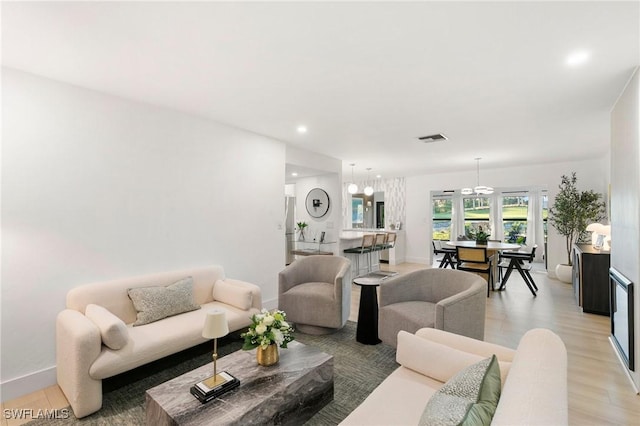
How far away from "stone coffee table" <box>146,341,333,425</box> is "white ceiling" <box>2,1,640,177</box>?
216 centimetres

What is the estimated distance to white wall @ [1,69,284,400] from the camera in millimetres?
2355

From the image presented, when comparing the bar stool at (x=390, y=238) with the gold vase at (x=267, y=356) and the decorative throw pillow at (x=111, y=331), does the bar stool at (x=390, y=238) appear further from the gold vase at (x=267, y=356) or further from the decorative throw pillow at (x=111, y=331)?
the decorative throw pillow at (x=111, y=331)

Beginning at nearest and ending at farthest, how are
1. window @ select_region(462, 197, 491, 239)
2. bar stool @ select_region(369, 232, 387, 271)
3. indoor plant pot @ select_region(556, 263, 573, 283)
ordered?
1. indoor plant pot @ select_region(556, 263, 573, 283)
2. bar stool @ select_region(369, 232, 387, 271)
3. window @ select_region(462, 197, 491, 239)

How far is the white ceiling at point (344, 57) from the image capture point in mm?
1727

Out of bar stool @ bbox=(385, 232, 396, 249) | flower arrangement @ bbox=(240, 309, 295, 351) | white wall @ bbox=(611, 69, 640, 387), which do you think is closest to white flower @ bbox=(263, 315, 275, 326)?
flower arrangement @ bbox=(240, 309, 295, 351)

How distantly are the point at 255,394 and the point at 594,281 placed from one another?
15.5 ft

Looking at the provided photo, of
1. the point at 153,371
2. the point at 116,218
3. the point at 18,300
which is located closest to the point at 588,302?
the point at 153,371

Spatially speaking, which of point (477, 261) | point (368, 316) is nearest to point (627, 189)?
point (368, 316)

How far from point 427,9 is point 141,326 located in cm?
314

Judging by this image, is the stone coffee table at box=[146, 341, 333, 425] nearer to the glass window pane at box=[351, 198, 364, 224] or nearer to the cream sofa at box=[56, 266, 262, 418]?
the cream sofa at box=[56, 266, 262, 418]

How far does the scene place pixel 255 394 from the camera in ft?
5.75

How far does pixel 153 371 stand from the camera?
8.68ft

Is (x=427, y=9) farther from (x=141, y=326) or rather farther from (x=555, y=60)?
(x=141, y=326)

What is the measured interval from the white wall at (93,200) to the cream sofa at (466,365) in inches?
102
